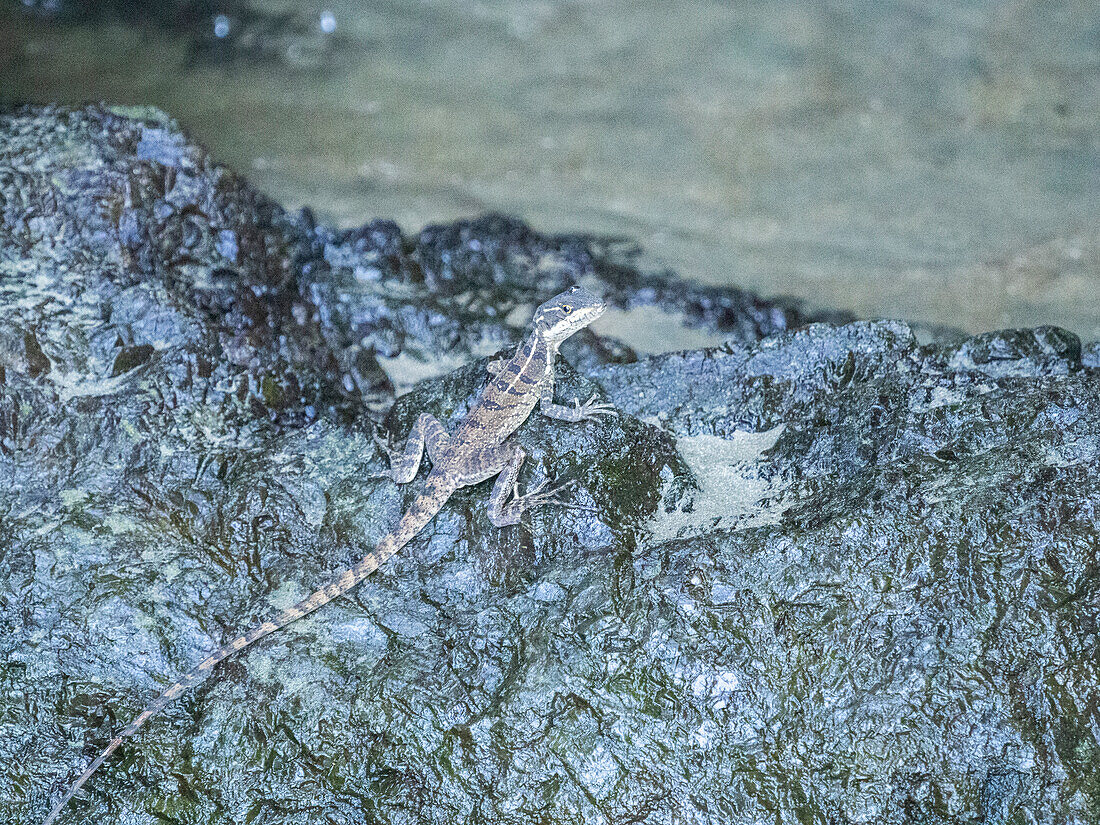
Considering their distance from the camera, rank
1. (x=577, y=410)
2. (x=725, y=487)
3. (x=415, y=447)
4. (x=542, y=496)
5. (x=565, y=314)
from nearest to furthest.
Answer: (x=542, y=496)
(x=725, y=487)
(x=577, y=410)
(x=415, y=447)
(x=565, y=314)

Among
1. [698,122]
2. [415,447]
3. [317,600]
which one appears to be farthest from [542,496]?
[698,122]

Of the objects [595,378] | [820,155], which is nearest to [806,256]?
[820,155]

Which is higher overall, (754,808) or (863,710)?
(863,710)

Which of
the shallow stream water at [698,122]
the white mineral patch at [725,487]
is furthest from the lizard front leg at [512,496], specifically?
the shallow stream water at [698,122]

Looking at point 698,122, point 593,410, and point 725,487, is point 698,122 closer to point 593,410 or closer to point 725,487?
point 593,410

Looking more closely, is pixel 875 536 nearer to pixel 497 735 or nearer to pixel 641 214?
pixel 497 735

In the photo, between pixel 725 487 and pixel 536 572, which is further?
pixel 725 487

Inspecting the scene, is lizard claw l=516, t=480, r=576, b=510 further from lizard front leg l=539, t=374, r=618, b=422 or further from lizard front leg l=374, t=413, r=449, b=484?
lizard front leg l=374, t=413, r=449, b=484
